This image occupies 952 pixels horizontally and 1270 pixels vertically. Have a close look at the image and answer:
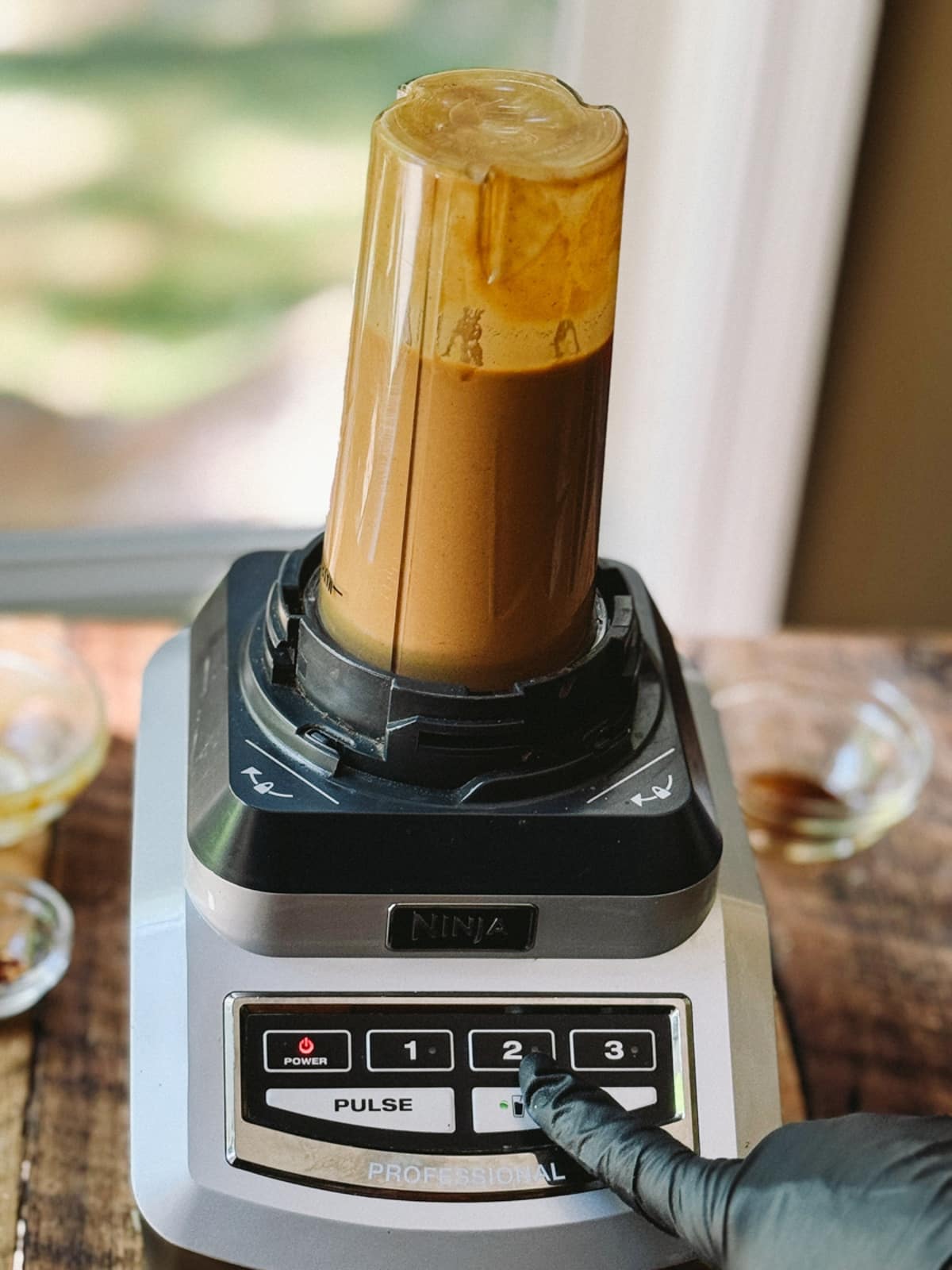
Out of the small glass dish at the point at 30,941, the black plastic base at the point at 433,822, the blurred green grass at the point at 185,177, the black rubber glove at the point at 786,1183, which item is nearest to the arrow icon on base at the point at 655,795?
the black plastic base at the point at 433,822

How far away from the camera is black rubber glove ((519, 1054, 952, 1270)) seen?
513mm

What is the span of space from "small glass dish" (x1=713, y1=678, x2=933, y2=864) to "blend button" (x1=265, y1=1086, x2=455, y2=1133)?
39 cm

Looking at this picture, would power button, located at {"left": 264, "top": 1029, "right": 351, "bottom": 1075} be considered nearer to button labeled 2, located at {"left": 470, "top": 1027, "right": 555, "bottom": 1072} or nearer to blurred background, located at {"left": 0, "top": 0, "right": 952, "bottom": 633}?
button labeled 2, located at {"left": 470, "top": 1027, "right": 555, "bottom": 1072}

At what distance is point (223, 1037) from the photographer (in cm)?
58

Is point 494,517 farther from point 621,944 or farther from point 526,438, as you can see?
point 621,944

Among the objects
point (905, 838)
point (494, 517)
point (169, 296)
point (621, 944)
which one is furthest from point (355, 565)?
point (169, 296)

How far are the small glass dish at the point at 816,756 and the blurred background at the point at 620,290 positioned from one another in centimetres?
39

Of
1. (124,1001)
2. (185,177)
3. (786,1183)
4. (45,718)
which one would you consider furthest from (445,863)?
(185,177)

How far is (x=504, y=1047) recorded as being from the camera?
593mm

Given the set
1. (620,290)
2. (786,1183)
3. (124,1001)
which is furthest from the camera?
(620,290)

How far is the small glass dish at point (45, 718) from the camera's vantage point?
0.86 metres

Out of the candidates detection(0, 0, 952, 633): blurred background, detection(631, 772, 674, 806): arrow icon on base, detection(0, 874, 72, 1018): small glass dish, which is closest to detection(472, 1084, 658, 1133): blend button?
detection(631, 772, 674, 806): arrow icon on base

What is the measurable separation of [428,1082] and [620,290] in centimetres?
87

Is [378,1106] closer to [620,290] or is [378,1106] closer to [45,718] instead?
[45,718]
